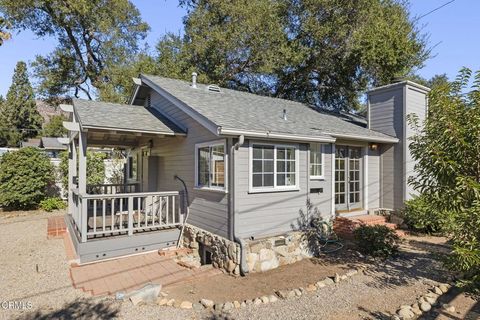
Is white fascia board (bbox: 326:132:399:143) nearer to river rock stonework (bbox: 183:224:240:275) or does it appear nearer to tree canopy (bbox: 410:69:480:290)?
tree canopy (bbox: 410:69:480:290)

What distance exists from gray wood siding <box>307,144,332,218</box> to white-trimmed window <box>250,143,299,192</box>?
1017 mm

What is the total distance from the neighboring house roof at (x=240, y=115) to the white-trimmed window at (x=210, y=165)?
0.66 m

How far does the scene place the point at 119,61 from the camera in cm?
2106

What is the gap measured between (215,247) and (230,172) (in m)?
1.83

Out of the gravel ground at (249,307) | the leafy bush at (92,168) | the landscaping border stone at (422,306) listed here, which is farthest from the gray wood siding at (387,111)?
the leafy bush at (92,168)

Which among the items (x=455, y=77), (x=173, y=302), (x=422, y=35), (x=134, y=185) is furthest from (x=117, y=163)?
(x=422, y=35)

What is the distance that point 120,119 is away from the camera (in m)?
7.56

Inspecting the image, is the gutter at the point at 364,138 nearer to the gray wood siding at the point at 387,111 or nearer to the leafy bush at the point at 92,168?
the gray wood siding at the point at 387,111

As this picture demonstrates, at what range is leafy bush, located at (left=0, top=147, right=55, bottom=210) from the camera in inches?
466

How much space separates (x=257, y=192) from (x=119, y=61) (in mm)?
18832

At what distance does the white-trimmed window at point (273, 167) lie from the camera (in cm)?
649

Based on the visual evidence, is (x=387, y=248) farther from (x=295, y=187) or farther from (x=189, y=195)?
(x=189, y=195)

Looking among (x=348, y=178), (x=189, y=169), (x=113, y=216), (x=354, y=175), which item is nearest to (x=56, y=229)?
(x=113, y=216)

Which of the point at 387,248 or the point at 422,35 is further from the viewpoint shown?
the point at 422,35
